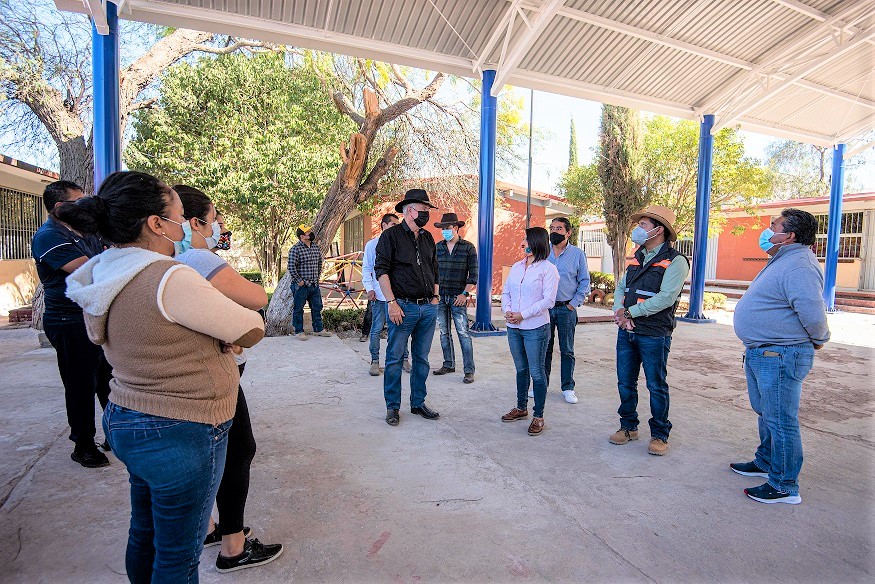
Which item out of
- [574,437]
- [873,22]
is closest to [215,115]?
[574,437]

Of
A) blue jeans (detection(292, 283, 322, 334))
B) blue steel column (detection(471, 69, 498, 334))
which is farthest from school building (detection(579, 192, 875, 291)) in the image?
blue jeans (detection(292, 283, 322, 334))

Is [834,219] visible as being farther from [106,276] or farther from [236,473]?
[106,276]

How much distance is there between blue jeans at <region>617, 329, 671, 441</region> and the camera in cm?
360

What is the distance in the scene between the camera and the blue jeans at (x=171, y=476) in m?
1.51

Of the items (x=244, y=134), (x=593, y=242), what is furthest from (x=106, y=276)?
(x=593, y=242)

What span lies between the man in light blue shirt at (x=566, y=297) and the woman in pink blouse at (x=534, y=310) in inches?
32.0

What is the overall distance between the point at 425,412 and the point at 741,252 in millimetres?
21145

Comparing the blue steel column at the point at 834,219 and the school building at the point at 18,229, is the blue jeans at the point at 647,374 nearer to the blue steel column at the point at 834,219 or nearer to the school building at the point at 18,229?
the school building at the point at 18,229

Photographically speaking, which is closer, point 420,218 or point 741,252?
point 420,218

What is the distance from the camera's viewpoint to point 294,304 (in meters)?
8.41

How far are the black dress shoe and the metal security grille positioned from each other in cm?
2284

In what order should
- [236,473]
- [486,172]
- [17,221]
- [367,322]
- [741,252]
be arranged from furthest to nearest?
[741,252], [17,221], [486,172], [367,322], [236,473]

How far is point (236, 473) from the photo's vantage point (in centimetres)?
220

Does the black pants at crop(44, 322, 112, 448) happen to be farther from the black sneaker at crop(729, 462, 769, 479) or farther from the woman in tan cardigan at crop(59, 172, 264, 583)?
the black sneaker at crop(729, 462, 769, 479)
